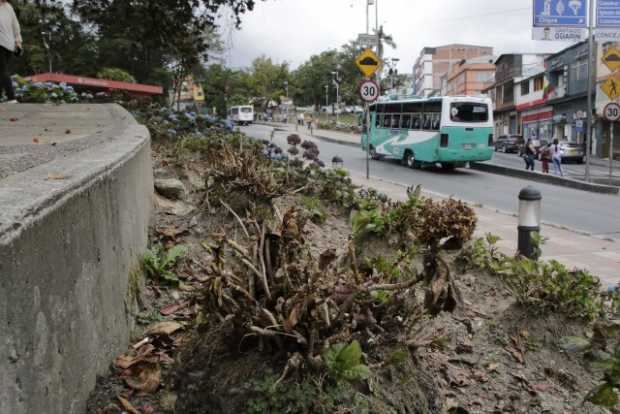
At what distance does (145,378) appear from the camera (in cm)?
236

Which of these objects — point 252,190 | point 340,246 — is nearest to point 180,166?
point 252,190

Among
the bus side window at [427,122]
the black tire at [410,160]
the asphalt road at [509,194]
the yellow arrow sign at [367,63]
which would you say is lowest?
the asphalt road at [509,194]

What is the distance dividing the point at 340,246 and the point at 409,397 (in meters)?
2.53

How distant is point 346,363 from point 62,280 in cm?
88

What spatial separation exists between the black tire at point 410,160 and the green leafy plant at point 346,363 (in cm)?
2223

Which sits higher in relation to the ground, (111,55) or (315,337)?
(111,55)

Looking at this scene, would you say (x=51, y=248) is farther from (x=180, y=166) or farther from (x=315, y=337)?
(x=180, y=166)

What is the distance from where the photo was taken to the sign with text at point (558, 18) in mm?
18141

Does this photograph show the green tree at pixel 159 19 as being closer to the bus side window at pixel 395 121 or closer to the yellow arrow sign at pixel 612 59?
the yellow arrow sign at pixel 612 59

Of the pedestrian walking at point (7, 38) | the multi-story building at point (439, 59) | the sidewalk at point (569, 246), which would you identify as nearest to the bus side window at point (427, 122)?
the sidewalk at point (569, 246)

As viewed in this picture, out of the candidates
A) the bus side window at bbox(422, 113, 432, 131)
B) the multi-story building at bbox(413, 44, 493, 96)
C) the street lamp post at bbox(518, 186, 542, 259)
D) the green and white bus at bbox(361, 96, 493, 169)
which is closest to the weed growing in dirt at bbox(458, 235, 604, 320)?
the street lamp post at bbox(518, 186, 542, 259)

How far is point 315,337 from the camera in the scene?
1.99m

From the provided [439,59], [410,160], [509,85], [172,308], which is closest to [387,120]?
[410,160]

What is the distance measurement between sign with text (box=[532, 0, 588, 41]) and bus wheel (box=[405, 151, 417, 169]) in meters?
6.91
